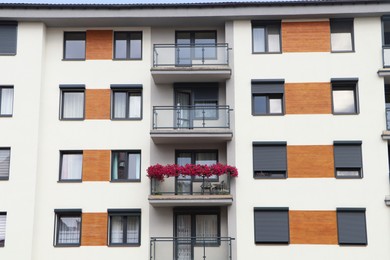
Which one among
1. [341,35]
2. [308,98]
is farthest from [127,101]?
[341,35]

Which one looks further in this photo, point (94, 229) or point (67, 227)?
point (67, 227)

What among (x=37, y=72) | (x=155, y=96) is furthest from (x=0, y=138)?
(x=155, y=96)

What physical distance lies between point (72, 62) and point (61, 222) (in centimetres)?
607

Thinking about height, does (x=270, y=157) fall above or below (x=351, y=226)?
above

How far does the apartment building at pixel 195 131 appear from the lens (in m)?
21.8

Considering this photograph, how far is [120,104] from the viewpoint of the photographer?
2353 centimetres

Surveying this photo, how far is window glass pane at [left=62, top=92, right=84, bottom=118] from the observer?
2338 cm

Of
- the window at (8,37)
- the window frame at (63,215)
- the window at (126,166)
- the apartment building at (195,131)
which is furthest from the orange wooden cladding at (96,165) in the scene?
the window at (8,37)

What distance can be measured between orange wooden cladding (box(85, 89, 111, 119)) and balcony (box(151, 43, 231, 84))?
2.01 meters

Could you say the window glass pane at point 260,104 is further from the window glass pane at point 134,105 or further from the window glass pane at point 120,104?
the window glass pane at point 120,104

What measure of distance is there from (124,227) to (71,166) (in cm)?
302

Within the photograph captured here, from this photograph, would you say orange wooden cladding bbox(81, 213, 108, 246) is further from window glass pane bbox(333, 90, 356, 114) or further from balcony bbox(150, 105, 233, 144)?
window glass pane bbox(333, 90, 356, 114)

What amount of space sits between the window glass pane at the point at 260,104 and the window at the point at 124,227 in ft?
18.8

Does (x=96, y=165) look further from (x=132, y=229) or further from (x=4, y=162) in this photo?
(x=4, y=162)
